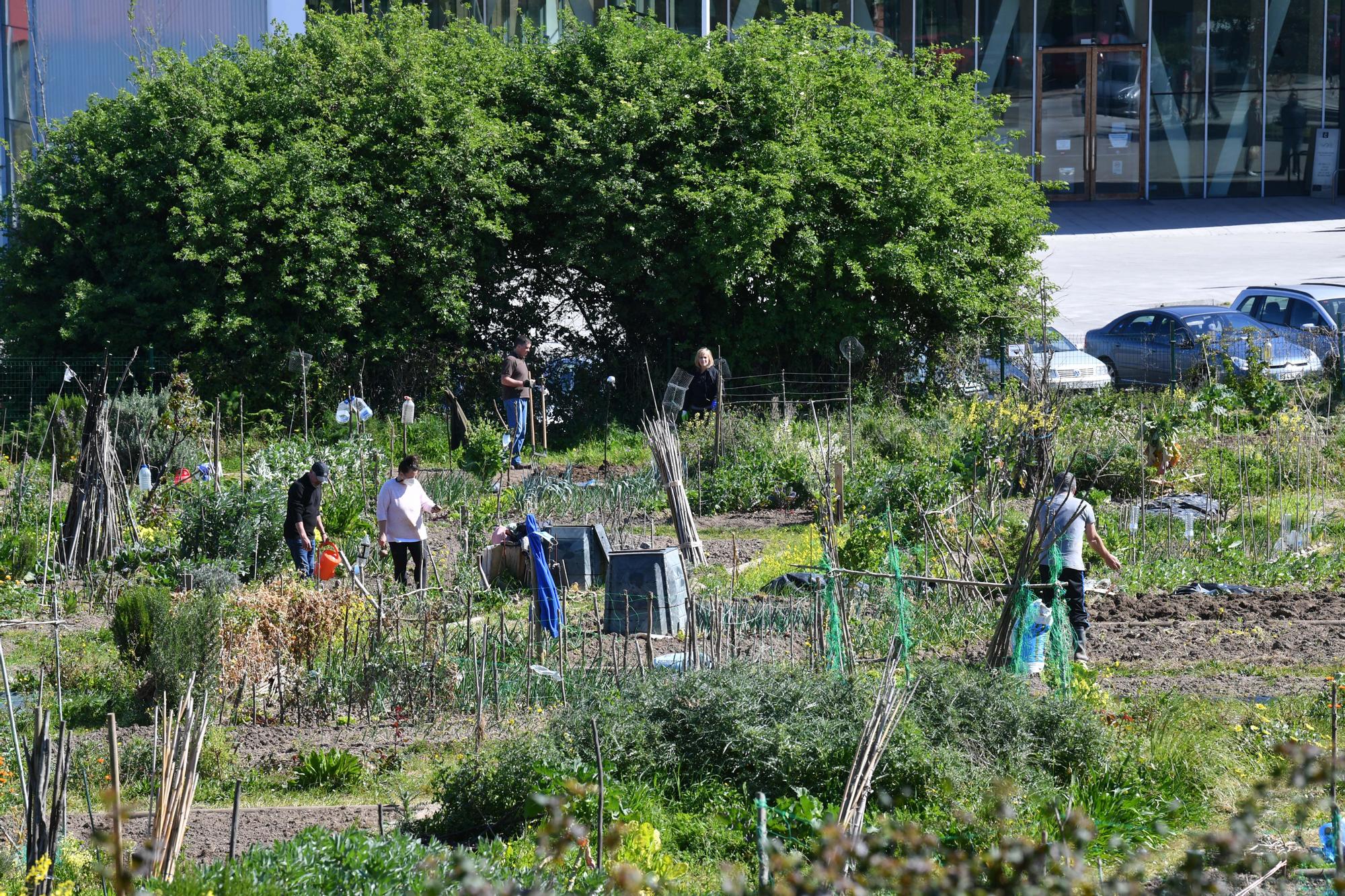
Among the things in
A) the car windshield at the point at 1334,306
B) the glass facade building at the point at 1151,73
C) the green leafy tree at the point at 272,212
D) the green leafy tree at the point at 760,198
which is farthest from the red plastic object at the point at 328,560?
the glass facade building at the point at 1151,73

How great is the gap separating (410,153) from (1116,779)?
13.5 meters

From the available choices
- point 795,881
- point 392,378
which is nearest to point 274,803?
point 795,881

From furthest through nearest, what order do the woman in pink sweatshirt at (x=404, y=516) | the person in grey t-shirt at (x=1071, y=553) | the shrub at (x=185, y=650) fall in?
the woman in pink sweatshirt at (x=404, y=516) → the person in grey t-shirt at (x=1071, y=553) → the shrub at (x=185, y=650)

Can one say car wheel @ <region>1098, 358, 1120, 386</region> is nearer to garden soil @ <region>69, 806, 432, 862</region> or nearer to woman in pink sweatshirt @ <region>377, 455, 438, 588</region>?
woman in pink sweatshirt @ <region>377, 455, 438, 588</region>

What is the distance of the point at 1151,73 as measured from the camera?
122ft

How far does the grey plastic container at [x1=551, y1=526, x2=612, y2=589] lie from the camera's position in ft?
39.4

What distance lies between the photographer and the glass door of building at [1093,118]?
123ft

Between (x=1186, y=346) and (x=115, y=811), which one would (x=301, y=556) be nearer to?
(x=115, y=811)

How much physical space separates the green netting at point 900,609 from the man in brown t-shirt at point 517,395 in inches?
280

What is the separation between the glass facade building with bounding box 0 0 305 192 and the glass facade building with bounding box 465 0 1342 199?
41.7ft

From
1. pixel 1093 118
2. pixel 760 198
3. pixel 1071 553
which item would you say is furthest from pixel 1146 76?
pixel 1071 553

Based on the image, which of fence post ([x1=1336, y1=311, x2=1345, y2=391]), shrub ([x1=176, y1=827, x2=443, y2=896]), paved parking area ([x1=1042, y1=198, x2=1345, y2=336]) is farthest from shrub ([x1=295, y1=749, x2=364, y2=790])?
paved parking area ([x1=1042, y1=198, x2=1345, y2=336])

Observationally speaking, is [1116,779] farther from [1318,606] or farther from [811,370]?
[811,370]

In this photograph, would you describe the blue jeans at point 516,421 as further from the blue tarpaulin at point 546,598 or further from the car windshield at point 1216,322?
the car windshield at point 1216,322
